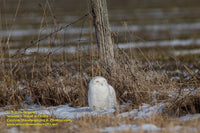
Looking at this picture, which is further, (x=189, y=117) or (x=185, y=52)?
(x=185, y=52)

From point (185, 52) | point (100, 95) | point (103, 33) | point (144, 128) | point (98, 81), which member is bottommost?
point (144, 128)

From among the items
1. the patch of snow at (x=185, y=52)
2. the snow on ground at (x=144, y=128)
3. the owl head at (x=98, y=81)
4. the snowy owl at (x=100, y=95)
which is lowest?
the snow on ground at (x=144, y=128)

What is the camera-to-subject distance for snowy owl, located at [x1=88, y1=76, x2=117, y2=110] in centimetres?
473

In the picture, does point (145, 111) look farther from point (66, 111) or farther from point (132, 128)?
point (66, 111)

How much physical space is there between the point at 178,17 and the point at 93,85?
745 inches

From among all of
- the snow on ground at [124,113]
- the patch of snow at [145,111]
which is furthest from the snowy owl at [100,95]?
the patch of snow at [145,111]

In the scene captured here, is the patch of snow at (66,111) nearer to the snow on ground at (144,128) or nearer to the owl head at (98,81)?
the owl head at (98,81)

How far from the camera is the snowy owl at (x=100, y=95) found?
15.5ft

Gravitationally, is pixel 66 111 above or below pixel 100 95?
below

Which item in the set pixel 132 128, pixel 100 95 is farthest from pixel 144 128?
pixel 100 95

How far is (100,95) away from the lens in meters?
4.78

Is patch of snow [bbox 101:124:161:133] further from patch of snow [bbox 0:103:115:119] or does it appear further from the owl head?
the owl head

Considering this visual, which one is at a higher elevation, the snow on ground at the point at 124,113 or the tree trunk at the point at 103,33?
the tree trunk at the point at 103,33

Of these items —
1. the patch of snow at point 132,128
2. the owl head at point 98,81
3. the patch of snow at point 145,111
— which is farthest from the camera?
the owl head at point 98,81
